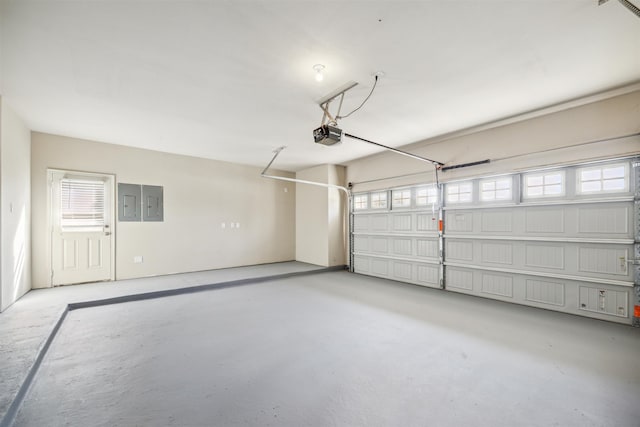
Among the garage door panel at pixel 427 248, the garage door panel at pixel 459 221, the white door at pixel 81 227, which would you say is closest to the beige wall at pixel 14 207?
the white door at pixel 81 227

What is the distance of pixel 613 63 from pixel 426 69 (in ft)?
5.91

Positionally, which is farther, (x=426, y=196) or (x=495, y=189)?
(x=426, y=196)

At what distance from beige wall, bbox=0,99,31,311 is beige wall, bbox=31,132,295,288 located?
0.94 ft

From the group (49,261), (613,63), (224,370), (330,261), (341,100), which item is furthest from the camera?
(330,261)

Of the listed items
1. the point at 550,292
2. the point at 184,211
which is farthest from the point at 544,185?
the point at 184,211

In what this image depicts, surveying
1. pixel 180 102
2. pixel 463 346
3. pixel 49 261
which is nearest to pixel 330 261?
pixel 463 346

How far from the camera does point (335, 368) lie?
228 cm

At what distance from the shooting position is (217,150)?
5.59 m

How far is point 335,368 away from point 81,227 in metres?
5.23

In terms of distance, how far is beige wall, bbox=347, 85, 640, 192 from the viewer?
319cm

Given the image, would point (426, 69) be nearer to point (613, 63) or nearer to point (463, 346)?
point (613, 63)

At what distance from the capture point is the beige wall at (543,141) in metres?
3.19

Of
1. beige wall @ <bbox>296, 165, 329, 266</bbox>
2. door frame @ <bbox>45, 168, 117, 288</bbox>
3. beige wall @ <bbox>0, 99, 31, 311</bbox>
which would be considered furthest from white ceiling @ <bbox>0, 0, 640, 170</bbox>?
beige wall @ <bbox>296, 165, 329, 266</bbox>

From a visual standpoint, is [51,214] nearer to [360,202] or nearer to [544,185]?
[360,202]
